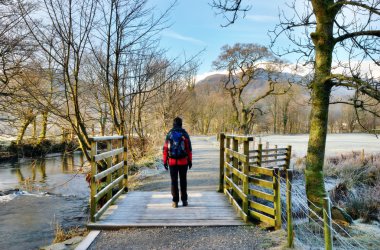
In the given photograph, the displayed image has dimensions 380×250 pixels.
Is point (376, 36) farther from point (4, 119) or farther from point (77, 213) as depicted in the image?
point (4, 119)

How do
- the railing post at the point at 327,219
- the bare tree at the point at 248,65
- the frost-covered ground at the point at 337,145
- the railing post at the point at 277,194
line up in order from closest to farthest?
the railing post at the point at 327,219 → the railing post at the point at 277,194 → the frost-covered ground at the point at 337,145 → the bare tree at the point at 248,65

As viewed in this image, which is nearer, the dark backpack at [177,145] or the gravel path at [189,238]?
the gravel path at [189,238]

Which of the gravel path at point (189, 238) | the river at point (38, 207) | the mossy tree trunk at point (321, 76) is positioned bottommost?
the river at point (38, 207)

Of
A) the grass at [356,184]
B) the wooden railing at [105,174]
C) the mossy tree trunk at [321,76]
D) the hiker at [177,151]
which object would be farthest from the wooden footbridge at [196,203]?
the grass at [356,184]

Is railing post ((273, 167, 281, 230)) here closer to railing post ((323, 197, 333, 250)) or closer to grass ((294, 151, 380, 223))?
railing post ((323, 197, 333, 250))

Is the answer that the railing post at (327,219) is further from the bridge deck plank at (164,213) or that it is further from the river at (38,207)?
the river at (38,207)

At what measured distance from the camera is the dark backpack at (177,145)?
7039 millimetres

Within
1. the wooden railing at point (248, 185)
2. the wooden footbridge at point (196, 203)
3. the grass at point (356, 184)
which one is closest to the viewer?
the wooden railing at point (248, 185)

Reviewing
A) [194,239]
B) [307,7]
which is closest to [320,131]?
[307,7]

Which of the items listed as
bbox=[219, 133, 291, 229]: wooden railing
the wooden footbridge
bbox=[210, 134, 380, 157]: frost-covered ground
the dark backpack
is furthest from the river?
bbox=[210, 134, 380, 157]: frost-covered ground

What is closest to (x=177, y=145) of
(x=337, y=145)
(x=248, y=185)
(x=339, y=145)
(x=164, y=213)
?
(x=164, y=213)

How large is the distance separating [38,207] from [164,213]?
670 centimetres

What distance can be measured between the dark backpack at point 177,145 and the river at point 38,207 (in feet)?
11.8

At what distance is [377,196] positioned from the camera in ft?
39.2
